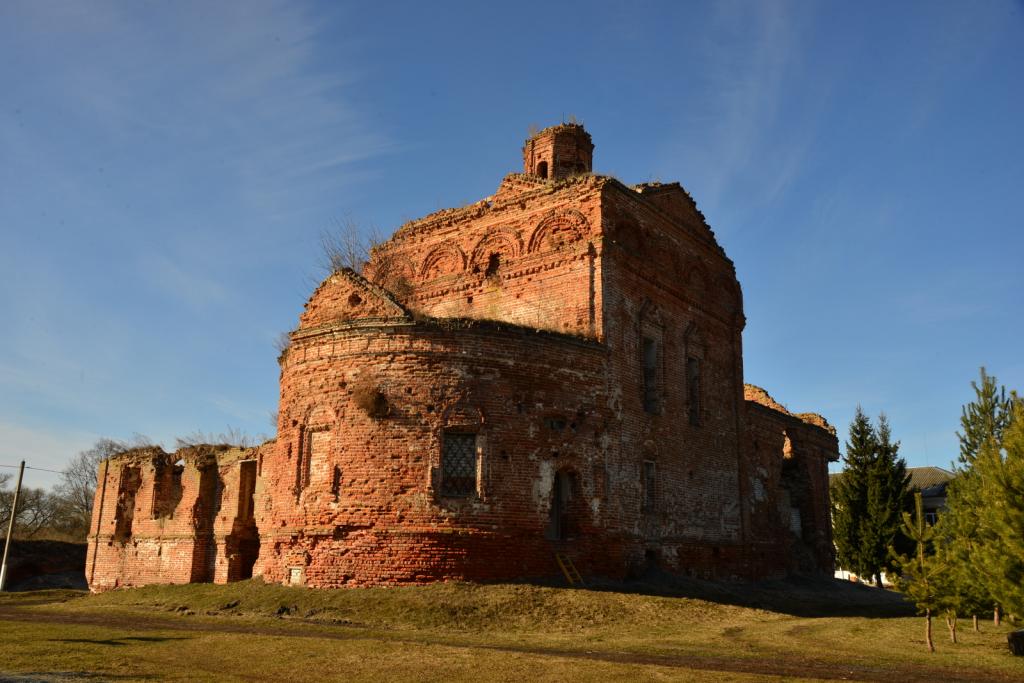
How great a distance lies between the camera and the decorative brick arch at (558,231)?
20.0 m

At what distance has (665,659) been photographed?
1065 centimetres

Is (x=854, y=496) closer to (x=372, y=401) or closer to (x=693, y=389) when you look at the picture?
(x=693, y=389)

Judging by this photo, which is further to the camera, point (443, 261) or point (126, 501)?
point (443, 261)

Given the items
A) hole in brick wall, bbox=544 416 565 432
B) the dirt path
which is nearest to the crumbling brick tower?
hole in brick wall, bbox=544 416 565 432

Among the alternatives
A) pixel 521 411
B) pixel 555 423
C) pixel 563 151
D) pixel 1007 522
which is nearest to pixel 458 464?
pixel 521 411

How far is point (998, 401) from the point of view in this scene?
48.9 ft

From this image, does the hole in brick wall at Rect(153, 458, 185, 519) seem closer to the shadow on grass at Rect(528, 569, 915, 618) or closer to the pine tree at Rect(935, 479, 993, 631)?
the shadow on grass at Rect(528, 569, 915, 618)

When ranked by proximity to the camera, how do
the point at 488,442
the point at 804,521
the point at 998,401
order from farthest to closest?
the point at 804,521 < the point at 488,442 < the point at 998,401

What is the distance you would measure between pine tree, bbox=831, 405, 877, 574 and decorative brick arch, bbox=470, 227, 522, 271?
55.2ft

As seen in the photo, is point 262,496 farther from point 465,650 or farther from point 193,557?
point 465,650

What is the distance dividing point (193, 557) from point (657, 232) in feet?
46.1

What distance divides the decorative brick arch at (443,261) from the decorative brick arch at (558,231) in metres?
2.49

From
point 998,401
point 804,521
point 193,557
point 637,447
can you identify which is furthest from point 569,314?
point 804,521

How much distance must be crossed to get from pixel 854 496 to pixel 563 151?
53.8ft
